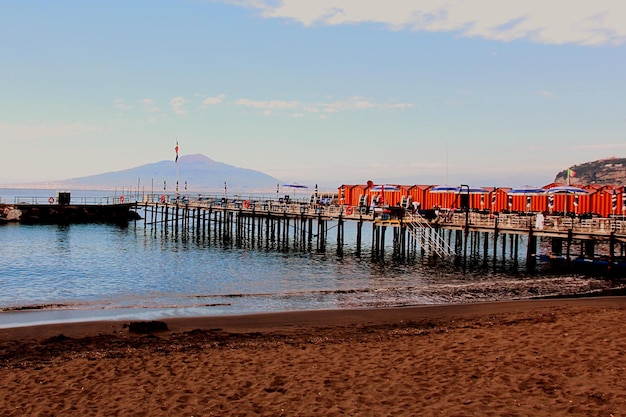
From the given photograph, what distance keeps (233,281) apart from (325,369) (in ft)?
65.7

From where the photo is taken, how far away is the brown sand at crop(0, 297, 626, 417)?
960cm

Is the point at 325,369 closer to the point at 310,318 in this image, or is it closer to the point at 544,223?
the point at 310,318

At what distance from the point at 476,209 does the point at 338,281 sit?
26.4 metres

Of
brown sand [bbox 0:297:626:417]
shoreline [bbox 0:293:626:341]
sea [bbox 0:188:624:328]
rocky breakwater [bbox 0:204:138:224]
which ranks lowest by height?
sea [bbox 0:188:624:328]

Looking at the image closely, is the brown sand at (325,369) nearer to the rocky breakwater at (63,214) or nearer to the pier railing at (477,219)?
the pier railing at (477,219)

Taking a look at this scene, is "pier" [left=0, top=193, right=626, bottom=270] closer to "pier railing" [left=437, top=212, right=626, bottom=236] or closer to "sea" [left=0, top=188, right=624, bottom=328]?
"pier railing" [left=437, top=212, right=626, bottom=236]

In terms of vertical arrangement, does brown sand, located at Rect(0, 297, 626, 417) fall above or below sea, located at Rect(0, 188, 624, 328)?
above

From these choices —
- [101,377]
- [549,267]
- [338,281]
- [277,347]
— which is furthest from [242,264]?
[101,377]

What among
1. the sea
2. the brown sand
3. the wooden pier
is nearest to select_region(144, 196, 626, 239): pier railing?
the wooden pier

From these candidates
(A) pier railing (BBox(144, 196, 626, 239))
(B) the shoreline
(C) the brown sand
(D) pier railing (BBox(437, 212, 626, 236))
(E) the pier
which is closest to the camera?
(C) the brown sand

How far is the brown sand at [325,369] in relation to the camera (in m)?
9.60

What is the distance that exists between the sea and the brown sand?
5.33 metres

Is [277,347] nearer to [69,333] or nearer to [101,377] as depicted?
[101,377]

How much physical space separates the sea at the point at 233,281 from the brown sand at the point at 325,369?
17.5 feet
